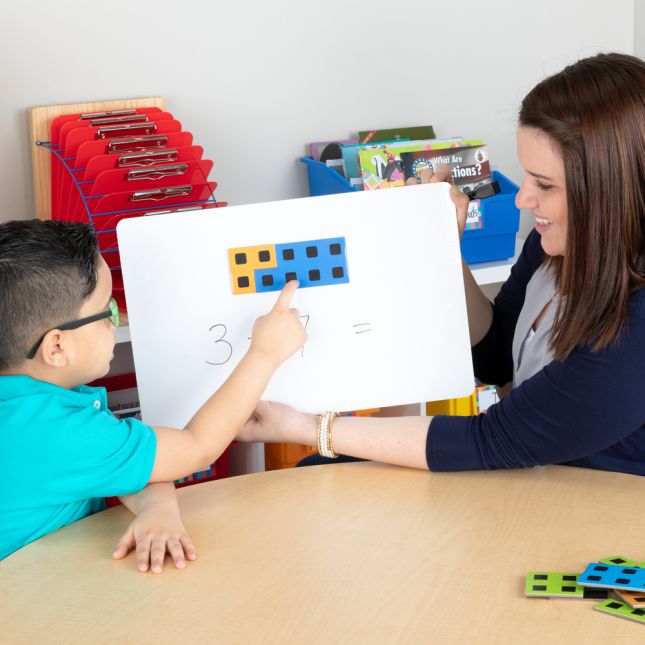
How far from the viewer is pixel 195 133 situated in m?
2.21

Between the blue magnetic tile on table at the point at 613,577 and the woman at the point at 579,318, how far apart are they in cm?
27

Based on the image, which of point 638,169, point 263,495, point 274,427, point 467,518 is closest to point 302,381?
point 274,427

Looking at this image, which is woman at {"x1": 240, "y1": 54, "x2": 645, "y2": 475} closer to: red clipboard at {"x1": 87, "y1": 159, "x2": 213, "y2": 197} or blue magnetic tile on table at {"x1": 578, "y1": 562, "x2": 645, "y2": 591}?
blue magnetic tile on table at {"x1": 578, "y1": 562, "x2": 645, "y2": 591}

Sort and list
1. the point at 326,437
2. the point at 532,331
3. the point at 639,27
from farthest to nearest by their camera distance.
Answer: the point at 639,27 < the point at 532,331 < the point at 326,437

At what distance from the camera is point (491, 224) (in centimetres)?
209

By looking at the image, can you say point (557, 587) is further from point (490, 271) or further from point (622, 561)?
point (490, 271)

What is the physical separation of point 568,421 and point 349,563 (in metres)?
0.37

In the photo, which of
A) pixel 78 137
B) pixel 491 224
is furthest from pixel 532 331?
pixel 78 137

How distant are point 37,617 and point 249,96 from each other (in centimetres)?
154

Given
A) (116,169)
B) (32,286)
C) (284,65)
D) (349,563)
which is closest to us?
(349,563)

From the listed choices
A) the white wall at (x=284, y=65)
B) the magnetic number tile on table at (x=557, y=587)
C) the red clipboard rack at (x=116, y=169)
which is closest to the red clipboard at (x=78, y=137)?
the red clipboard rack at (x=116, y=169)

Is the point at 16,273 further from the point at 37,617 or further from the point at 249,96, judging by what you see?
the point at 249,96

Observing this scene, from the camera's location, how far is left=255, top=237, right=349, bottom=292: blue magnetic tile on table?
1.37m

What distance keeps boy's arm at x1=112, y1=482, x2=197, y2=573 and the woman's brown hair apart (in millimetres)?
543
